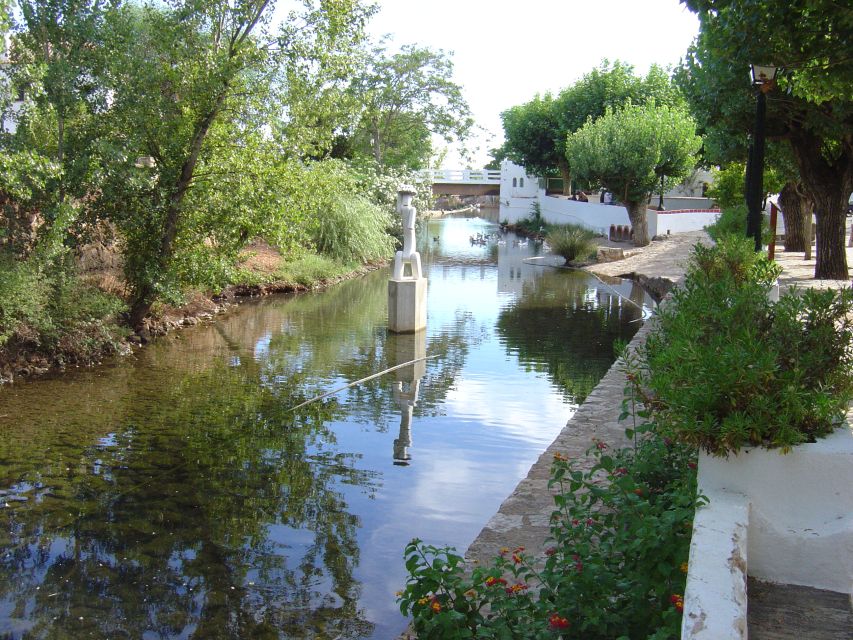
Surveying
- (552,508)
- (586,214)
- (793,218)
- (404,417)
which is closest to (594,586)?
(552,508)

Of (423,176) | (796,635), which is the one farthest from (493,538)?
(423,176)

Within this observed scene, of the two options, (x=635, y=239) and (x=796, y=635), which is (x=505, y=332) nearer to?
(x=796, y=635)

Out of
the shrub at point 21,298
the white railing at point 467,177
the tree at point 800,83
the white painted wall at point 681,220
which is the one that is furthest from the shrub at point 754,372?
the white railing at point 467,177

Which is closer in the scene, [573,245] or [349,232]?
[349,232]

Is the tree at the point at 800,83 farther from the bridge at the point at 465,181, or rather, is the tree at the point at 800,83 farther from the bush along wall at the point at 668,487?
the bridge at the point at 465,181

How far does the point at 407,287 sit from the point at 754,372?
12.5 meters

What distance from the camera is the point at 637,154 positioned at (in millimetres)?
32844

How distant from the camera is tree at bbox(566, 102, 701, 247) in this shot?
33188mm

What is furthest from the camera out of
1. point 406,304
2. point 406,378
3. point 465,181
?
point 465,181

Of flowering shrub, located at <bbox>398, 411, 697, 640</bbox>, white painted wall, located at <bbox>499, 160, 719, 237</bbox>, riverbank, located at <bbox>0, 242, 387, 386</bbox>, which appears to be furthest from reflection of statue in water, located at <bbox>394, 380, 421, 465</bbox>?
white painted wall, located at <bbox>499, 160, 719, 237</bbox>

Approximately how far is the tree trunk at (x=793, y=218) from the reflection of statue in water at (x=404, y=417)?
19.6 metres

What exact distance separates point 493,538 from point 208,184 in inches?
414

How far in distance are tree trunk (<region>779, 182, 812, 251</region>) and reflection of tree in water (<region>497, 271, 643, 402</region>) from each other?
6953 millimetres

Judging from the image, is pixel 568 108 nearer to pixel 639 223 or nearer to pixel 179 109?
pixel 639 223
